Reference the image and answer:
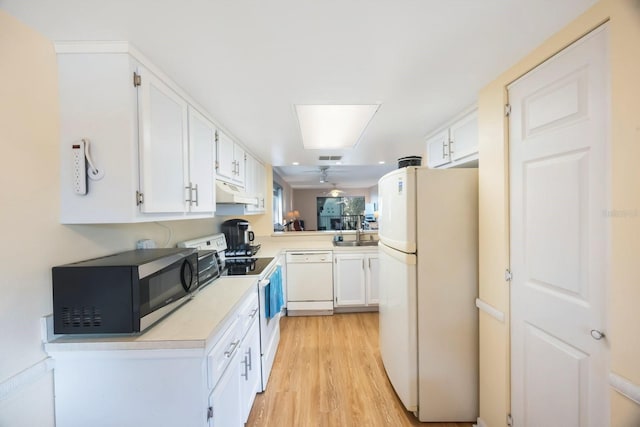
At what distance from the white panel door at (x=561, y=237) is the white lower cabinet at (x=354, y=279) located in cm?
210

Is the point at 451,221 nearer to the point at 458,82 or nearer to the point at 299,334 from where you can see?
the point at 458,82

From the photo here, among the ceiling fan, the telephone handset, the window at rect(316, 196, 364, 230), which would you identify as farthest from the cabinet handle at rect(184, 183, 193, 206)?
the window at rect(316, 196, 364, 230)

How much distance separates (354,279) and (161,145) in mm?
2810

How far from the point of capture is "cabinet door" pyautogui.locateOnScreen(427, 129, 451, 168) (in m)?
2.11

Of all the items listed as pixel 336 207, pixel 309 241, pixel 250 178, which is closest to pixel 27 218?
pixel 250 178

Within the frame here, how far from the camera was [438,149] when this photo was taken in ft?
7.35

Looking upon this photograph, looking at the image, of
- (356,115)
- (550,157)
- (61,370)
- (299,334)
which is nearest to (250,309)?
(61,370)

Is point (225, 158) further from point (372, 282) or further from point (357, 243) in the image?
point (372, 282)

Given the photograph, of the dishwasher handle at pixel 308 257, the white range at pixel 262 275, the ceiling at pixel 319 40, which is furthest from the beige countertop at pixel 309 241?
the ceiling at pixel 319 40

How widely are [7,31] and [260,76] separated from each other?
0.94 metres

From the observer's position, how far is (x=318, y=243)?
3682 millimetres

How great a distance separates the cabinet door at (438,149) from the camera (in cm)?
211

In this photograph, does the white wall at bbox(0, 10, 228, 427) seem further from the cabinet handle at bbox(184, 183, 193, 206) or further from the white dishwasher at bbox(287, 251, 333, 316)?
the white dishwasher at bbox(287, 251, 333, 316)

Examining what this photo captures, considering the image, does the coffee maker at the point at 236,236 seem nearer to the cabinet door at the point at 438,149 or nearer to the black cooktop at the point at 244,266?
the black cooktop at the point at 244,266
